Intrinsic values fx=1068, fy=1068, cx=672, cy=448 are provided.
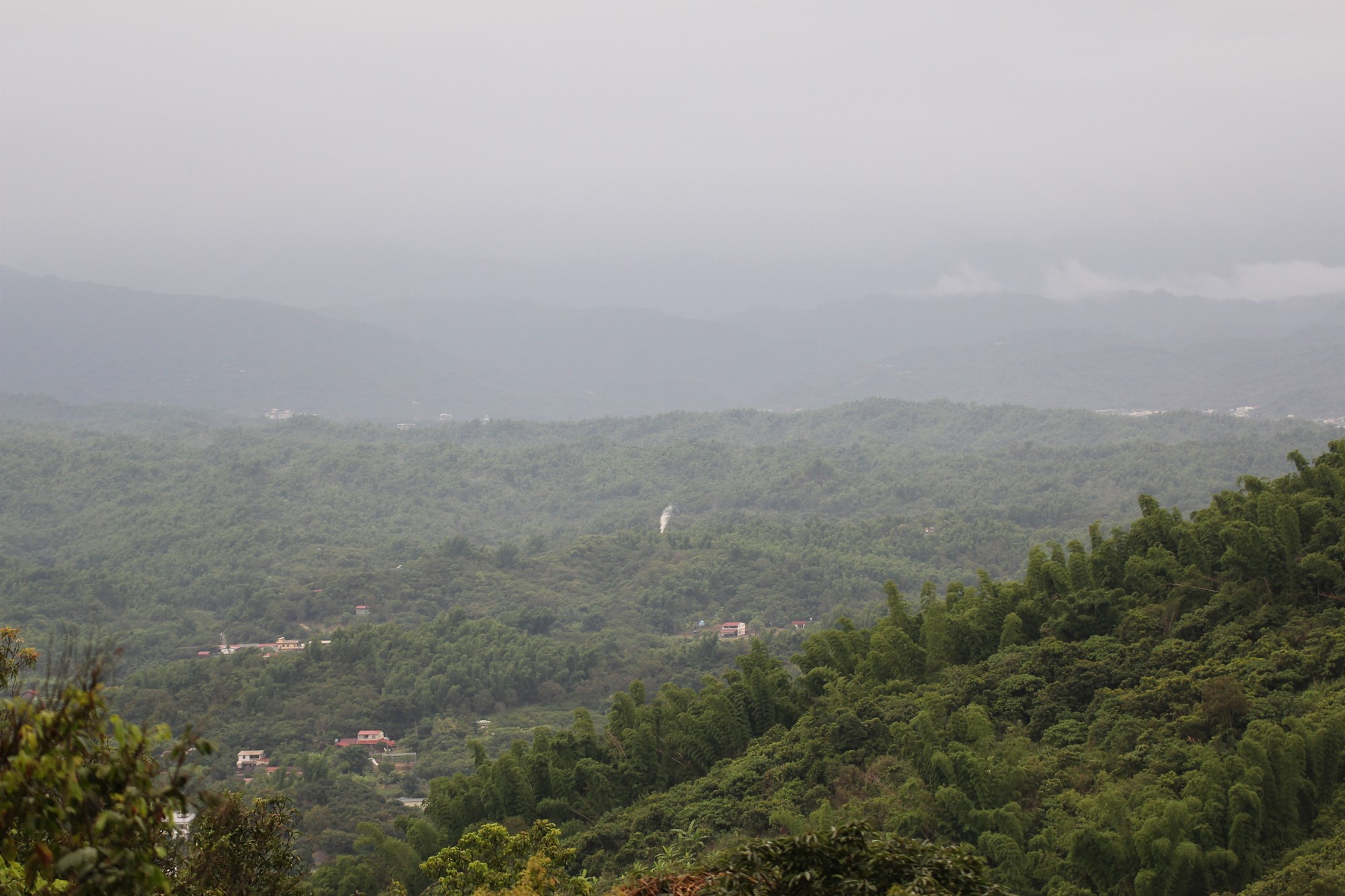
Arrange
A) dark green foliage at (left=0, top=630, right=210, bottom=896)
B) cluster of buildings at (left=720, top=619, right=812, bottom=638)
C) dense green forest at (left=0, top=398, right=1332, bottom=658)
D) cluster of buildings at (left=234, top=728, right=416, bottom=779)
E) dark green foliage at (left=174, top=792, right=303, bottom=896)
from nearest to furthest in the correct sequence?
dark green foliage at (left=0, top=630, right=210, bottom=896), dark green foliage at (left=174, top=792, right=303, bottom=896), cluster of buildings at (left=234, top=728, right=416, bottom=779), cluster of buildings at (left=720, top=619, right=812, bottom=638), dense green forest at (left=0, top=398, right=1332, bottom=658)

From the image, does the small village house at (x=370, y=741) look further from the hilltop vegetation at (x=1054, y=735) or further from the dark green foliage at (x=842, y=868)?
the dark green foliage at (x=842, y=868)

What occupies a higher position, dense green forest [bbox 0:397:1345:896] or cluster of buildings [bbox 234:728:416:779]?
dense green forest [bbox 0:397:1345:896]

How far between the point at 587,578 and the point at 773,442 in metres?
71.7

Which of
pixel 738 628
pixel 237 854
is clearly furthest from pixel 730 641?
pixel 237 854

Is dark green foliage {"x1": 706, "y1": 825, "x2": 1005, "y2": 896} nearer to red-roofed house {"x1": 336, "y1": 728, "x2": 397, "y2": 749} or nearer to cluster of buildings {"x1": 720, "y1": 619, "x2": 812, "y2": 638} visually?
red-roofed house {"x1": 336, "y1": 728, "x2": 397, "y2": 749}

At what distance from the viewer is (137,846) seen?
4.75 m

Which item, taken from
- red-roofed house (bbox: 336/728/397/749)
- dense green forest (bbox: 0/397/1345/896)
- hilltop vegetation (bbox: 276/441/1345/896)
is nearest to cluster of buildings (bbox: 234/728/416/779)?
red-roofed house (bbox: 336/728/397/749)

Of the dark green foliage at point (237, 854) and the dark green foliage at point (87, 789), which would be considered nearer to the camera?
the dark green foliage at point (87, 789)

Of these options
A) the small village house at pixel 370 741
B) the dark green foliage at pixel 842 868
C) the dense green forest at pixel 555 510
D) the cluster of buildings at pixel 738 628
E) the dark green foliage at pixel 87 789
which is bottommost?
the small village house at pixel 370 741

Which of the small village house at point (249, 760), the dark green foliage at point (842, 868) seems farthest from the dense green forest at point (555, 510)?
the dark green foliage at point (842, 868)

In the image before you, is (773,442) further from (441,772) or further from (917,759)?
(917,759)

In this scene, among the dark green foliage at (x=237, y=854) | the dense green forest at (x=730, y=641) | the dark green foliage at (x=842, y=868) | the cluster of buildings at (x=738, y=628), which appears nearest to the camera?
the dark green foliage at (x=842, y=868)

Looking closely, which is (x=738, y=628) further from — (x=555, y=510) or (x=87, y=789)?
(x=87, y=789)

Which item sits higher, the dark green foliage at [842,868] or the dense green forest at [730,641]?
the dark green foliage at [842,868]
